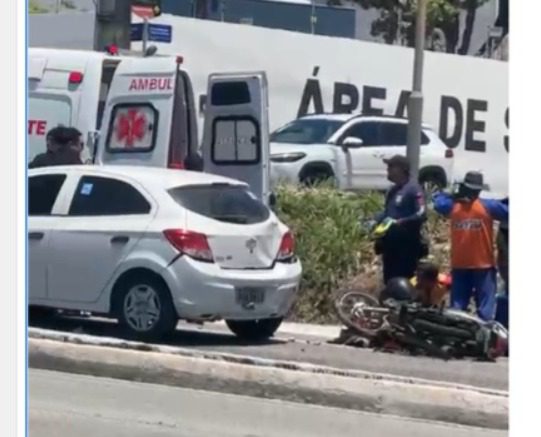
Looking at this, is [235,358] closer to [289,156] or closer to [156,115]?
[289,156]

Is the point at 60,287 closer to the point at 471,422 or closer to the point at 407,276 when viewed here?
the point at 407,276

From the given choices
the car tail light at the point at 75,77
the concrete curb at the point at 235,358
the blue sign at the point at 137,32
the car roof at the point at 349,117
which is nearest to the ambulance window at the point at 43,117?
the blue sign at the point at 137,32

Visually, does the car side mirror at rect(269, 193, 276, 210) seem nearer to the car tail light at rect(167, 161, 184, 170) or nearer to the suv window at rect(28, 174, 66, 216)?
the car tail light at rect(167, 161, 184, 170)

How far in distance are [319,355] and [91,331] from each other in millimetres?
942

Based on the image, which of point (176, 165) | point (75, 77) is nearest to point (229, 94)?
point (176, 165)

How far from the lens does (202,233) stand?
551cm

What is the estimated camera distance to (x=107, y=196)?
5656mm

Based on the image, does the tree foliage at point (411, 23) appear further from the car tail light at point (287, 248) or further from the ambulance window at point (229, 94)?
the car tail light at point (287, 248)

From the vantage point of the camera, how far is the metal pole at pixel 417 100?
5527mm

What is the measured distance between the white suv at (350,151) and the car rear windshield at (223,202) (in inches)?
6.4
